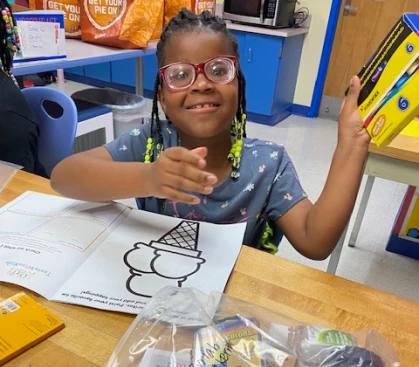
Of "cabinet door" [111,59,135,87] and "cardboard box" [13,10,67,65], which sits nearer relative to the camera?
"cardboard box" [13,10,67,65]

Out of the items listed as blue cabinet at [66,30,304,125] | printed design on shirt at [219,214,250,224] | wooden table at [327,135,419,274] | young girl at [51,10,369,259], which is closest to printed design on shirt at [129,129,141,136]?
young girl at [51,10,369,259]

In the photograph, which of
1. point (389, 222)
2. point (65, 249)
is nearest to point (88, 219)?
point (65, 249)

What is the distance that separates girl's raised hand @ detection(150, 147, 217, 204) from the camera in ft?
1.89

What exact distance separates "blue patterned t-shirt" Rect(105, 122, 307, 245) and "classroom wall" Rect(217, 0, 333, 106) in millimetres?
2941

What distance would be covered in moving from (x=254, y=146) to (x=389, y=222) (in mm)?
1590

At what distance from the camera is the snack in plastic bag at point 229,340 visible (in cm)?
44

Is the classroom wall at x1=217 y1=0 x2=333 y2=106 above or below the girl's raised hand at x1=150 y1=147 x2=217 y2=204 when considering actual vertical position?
below

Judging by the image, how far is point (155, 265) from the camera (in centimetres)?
65

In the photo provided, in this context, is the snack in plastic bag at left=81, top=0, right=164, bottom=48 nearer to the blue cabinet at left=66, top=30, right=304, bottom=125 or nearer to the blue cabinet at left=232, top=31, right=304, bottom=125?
the blue cabinet at left=66, top=30, right=304, bottom=125

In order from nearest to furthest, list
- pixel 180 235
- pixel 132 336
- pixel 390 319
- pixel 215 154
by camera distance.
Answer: pixel 132 336
pixel 390 319
pixel 180 235
pixel 215 154

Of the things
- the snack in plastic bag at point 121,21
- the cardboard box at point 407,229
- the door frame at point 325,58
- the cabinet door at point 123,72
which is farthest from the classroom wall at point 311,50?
the cardboard box at point 407,229

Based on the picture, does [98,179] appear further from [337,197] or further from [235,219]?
[337,197]

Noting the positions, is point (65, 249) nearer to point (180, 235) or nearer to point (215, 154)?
point (180, 235)

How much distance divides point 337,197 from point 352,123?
0.46 feet
